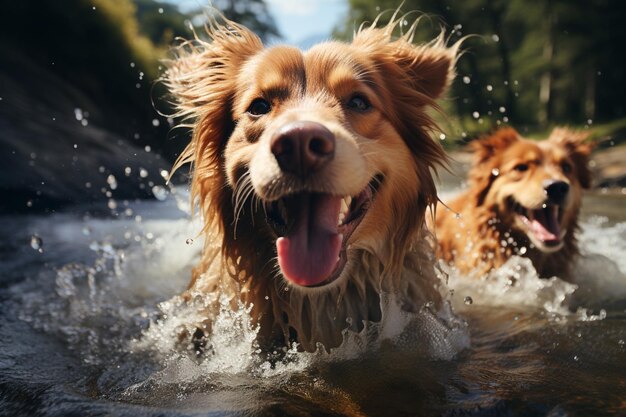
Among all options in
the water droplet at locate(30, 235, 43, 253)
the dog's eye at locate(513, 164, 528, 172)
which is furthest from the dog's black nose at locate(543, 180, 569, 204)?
the water droplet at locate(30, 235, 43, 253)

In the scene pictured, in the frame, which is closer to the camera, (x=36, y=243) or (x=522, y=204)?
(x=522, y=204)

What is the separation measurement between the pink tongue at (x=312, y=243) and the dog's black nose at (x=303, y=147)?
0.95ft

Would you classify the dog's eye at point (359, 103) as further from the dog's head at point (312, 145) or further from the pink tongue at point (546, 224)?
the pink tongue at point (546, 224)

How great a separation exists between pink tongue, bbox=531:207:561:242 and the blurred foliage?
18.3 metres

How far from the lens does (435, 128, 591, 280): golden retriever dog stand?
15.9 feet

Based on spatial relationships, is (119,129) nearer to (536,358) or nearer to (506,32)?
(536,358)

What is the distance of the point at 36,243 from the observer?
5.88m

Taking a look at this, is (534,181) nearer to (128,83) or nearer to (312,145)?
(312,145)

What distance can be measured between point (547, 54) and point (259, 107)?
25.4 metres

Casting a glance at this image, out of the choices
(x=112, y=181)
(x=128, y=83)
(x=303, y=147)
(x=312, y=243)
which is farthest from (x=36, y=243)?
(x=128, y=83)

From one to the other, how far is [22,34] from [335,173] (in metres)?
11.9

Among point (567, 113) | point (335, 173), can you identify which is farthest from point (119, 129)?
point (567, 113)

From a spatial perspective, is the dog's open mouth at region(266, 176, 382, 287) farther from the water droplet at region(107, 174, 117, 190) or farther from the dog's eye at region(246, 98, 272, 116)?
Result: the water droplet at region(107, 174, 117, 190)

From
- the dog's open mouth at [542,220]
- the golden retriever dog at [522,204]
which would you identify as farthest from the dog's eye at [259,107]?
the dog's open mouth at [542,220]
